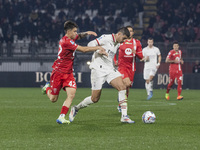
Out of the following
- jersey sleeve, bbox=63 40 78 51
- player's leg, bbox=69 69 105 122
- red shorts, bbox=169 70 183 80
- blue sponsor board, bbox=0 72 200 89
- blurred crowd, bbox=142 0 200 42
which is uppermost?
blurred crowd, bbox=142 0 200 42

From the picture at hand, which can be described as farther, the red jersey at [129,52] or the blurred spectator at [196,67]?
the blurred spectator at [196,67]

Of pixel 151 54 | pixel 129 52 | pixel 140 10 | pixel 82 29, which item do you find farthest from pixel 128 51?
pixel 140 10

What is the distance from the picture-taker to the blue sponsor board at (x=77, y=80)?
928 inches

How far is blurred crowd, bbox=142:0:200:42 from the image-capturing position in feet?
86.0

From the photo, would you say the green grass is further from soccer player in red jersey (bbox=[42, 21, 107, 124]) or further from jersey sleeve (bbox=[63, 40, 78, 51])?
jersey sleeve (bbox=[63, 40, 78, 51])

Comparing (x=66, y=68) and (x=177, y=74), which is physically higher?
(x=66, y=68)

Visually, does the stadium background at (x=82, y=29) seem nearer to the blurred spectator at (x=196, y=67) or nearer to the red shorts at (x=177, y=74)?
the blurred spectator at (x=196, y=67)

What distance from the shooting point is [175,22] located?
27922 mm

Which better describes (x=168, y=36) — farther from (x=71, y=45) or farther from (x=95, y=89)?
(x=71, y=45)

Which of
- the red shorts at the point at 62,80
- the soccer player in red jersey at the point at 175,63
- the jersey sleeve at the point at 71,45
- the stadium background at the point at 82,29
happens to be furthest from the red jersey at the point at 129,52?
the stadium background at the point at 82,29

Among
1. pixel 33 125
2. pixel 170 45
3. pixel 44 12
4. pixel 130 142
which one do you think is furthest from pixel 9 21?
pixel 130 142

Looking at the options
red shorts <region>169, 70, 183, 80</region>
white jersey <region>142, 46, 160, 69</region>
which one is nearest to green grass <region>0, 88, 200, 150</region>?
red shorts <region>169, 70, 183, 80</region>

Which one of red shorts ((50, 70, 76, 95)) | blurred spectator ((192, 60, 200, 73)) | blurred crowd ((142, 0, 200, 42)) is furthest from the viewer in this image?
blurred crowd ((142, 0, 200, 42))

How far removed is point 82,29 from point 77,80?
4712 mm
